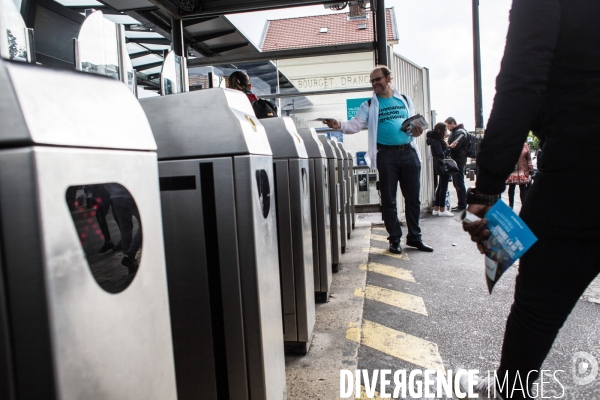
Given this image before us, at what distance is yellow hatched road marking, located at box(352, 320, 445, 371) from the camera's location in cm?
212

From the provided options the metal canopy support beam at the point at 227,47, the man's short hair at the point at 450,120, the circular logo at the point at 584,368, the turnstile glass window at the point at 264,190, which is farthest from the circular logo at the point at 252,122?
the man's short hair at the point at 450,120

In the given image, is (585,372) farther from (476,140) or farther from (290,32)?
(290,32)

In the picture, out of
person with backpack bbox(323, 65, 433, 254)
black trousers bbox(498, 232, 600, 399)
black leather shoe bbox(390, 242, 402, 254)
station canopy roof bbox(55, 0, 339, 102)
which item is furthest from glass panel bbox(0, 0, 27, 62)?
black leather shoe bbox(390, 242, 402, 254)

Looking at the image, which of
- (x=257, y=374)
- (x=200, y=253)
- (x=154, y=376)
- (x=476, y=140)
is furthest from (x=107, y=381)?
(x=476, y=140)

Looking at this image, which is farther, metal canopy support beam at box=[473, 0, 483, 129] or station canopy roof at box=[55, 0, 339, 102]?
metal canopy support beam at box=[473, 0, 483, 129]

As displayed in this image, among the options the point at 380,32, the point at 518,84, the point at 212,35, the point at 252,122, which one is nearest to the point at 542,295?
the point at 518,84

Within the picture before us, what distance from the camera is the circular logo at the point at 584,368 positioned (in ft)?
6.26

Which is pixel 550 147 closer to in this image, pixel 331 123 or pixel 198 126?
pixel 198 126

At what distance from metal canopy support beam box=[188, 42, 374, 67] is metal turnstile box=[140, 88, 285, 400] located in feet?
11.9

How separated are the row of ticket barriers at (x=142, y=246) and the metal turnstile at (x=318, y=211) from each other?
122cm

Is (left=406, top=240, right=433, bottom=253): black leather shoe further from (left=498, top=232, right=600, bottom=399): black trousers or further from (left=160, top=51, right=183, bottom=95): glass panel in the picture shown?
(left=160, top=51, right=183, bottom=95): glass panel

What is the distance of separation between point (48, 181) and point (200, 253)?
0.74 m

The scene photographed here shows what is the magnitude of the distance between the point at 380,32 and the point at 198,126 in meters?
4.09

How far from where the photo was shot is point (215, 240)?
4.45 ft
